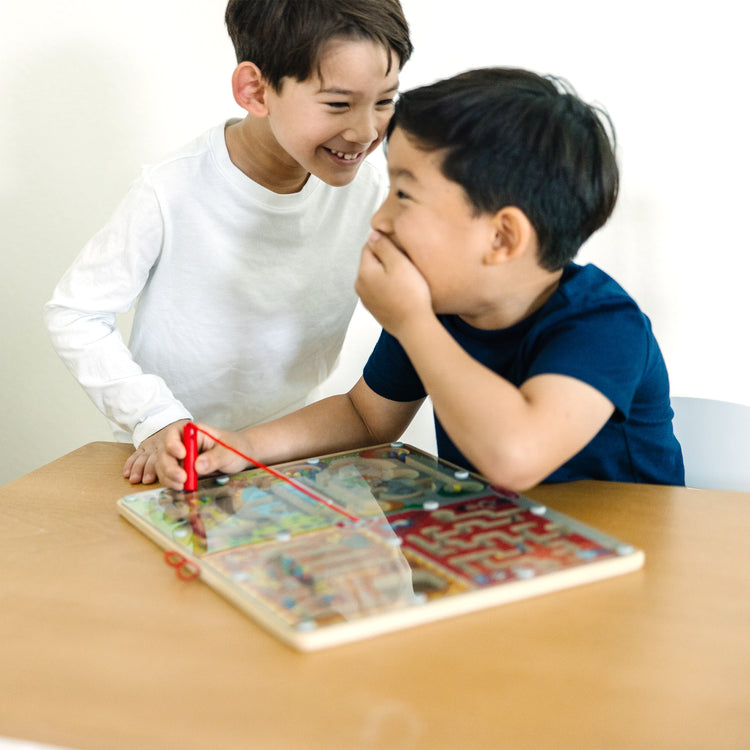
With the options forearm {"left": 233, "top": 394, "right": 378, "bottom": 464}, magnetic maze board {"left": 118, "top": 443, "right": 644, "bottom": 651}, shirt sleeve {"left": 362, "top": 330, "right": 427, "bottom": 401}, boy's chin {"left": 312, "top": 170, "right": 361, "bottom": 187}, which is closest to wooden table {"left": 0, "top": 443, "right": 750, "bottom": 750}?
magnetic maze board {"left": 118, "top": 443, "right": 644, "bottom": 651}

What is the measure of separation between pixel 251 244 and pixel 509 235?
0.50 m

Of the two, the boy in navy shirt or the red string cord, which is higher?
the boy in navy shirt

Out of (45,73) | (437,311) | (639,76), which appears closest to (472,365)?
(437,311)

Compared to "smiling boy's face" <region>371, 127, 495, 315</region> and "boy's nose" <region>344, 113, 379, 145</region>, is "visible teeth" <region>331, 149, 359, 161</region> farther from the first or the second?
"smiling boy's face" <region>371, 127, 495, 315</region>

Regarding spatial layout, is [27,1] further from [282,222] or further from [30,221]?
[282,222]

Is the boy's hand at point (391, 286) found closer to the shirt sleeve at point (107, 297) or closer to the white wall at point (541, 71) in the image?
the shirt sleeve at point (107, 297)

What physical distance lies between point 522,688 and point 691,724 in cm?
9

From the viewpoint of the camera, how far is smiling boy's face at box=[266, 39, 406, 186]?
3.52ft

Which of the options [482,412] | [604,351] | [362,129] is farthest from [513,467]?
[362,129]

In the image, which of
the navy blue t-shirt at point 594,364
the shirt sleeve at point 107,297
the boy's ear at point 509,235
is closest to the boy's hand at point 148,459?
the shirt sleeve at point 107,297

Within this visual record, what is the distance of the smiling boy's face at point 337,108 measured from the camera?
3.52 feet

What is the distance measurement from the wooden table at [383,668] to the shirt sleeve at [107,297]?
0.42 metres

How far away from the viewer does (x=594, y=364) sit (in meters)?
0.82

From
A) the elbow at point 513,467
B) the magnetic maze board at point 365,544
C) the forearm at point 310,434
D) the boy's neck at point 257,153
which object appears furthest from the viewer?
the boy's neck at point 257,153
